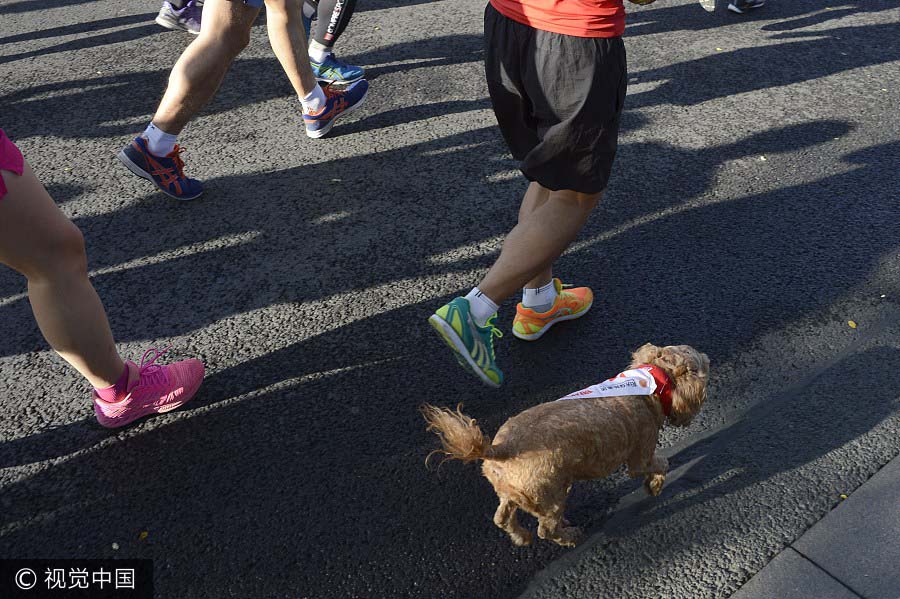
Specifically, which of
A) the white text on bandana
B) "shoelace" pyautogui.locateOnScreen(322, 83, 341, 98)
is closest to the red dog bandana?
the white text on bandana

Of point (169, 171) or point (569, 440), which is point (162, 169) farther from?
point (569, 440)

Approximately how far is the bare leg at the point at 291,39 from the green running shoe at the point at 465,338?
6.96ft

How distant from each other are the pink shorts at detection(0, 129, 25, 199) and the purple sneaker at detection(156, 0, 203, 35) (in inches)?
153

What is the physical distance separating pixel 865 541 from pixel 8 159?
275 centimetres

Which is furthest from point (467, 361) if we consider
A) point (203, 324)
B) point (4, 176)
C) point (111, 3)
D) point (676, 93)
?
point (111, 3)

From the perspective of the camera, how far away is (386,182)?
13.0 feet

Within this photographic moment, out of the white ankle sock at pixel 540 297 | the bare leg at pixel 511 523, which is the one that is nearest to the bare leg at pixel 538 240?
the white ankle sock at pixel 540 297

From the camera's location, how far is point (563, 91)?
2342 mm

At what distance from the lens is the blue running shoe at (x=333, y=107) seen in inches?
169

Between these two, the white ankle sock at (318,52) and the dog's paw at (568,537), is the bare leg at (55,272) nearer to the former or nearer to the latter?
the dog's paw at (568,537)

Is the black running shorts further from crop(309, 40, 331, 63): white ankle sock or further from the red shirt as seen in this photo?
crop(309, 40, 331, 63): white ankle sock

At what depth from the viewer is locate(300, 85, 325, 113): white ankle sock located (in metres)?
4.19

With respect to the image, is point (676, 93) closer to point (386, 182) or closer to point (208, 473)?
point (386, 182)

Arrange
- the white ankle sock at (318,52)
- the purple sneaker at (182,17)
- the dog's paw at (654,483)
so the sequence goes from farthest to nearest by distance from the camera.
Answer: the purple sneaker at (182,17)
the white ankle sock at (318,52)
the dog's paw at (654,483)
